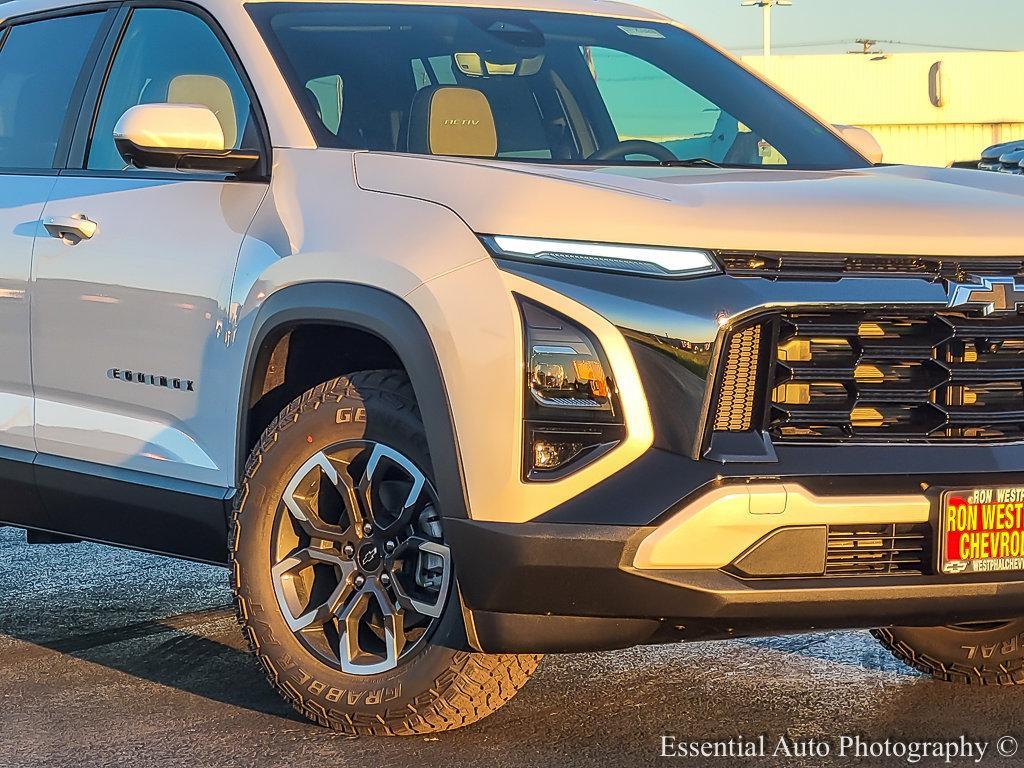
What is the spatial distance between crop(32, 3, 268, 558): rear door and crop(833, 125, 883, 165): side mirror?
1833 mm

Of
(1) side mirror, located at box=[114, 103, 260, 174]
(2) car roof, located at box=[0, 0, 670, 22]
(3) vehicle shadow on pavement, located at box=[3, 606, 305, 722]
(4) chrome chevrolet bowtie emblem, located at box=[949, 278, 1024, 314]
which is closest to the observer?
(4) chrome chevrolet bowtie emblem, located at box=[949, 278, 1024, 314]

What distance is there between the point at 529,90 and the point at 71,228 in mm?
1384

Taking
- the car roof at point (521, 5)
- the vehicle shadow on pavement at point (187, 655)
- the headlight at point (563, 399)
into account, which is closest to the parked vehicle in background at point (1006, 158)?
the car roof at point (521, 5)

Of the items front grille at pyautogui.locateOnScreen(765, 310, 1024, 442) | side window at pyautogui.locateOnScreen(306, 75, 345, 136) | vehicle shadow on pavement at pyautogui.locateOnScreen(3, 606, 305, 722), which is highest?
side window at pyautogui.locateOnScreen(306, 75, 345, 136)

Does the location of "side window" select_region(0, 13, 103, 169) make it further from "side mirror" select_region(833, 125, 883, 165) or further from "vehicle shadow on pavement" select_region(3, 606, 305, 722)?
"side mirror" select_region(833, 125, 883, 165)

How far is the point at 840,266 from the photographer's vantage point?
11.8 feet

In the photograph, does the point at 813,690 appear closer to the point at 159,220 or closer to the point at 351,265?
the point at 351,265

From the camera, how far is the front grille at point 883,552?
3.57 metres

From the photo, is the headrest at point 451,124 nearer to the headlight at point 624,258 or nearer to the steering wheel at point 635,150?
the steering wheel at point 635,150

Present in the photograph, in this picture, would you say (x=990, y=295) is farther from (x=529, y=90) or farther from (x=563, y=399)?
(x=529, y=90)

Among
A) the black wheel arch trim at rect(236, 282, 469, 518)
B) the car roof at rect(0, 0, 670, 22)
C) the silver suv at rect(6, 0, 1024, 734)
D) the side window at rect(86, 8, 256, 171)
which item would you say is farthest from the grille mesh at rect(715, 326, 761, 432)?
the car roof at rect(0, 0, 670, 22)

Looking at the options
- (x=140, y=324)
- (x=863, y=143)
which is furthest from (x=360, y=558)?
(x=863, y=143)

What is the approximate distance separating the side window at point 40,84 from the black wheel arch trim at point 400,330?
147 cm

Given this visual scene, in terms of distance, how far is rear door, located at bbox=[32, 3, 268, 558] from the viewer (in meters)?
4.41
